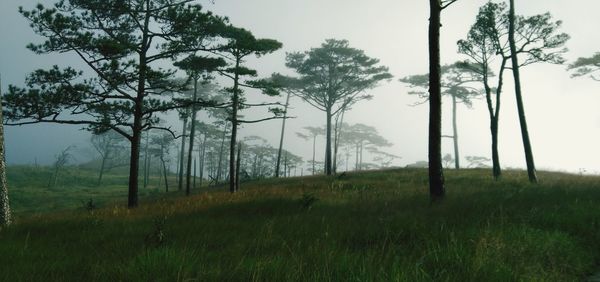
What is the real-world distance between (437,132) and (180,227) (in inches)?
249

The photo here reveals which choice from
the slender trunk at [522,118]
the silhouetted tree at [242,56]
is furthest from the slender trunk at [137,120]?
the slender trunk at [522,118]

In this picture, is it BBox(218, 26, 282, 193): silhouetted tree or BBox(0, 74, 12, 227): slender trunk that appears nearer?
BBox(0, 74, 12, 227): slender trunk

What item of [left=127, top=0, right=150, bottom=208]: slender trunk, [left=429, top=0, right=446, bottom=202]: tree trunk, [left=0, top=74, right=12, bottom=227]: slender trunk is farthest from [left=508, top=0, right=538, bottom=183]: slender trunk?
[left=0, top=74, right=12, bottom=227]: slender trunk

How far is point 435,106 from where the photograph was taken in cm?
827

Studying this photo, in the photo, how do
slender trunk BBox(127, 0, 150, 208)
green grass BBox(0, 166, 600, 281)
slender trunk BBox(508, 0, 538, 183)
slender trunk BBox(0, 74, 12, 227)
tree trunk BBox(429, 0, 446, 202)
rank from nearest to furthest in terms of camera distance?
green grass BBox(0, 166, 600, 281)
slender trunk BBox(0, 74, 12, 227)
tree trunk BBox(429, 0, 446, 202)
slender trunk BBox(127, 0, 150, 208)
slender trunk BBox(508, 0, 538, 183)

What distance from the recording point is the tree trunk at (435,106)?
8.27m

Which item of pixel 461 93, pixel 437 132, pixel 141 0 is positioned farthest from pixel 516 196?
pixel 461 93

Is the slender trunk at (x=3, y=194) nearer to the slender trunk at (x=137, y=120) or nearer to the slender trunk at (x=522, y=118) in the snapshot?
the slender trunk at (x=137, y=120)

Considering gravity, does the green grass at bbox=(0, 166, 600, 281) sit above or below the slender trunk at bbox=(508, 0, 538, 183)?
below

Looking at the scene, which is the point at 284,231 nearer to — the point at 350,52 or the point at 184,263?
the point at 184,263

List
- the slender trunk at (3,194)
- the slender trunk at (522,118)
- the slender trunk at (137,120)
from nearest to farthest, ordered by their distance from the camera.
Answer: the slender trunk at (3,194)
the slender trunk at (137,120)
the slender trunk at (522,118)

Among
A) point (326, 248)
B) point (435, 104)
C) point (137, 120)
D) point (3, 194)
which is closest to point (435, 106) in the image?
point (435, 104)

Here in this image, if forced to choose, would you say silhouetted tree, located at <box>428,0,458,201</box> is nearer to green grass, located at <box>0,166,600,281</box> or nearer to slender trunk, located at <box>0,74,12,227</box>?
green grass, located at <box>0,166,600,281</box>

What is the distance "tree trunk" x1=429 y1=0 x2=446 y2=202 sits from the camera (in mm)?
8273
